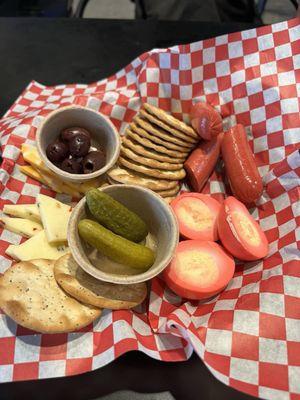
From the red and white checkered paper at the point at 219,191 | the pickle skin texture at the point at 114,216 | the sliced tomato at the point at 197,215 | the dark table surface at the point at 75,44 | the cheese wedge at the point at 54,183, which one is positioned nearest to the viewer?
the red and white checkered paper at the point at 219,191

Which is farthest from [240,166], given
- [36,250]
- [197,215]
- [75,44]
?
[75,44]

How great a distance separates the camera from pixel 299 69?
1660 millimetres

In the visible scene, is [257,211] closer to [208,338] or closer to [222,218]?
[222,218]

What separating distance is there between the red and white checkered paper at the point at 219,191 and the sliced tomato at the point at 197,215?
18 centimetres

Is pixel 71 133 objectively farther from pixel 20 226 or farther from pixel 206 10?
pixel 206 10

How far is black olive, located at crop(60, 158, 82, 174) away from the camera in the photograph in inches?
63.4

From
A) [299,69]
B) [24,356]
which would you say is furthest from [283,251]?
[24,356]

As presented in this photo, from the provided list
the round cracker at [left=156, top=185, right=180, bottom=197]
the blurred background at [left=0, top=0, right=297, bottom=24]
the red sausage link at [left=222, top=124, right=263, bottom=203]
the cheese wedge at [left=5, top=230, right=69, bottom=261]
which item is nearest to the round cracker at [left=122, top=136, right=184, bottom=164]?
the round cracker at [left=156, top=185, right=180, bottom=197]

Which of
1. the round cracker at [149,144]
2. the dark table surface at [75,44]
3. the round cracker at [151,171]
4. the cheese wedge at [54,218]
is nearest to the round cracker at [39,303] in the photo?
the cheese wedge at [54,218]

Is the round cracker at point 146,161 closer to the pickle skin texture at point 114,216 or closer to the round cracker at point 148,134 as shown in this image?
the round cracker at point 148,134

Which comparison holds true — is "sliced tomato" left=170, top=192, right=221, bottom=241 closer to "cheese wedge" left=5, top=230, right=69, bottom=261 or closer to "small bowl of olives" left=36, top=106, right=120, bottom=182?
"small bowl of olives" left=36, top=106, right=120, bottom=182

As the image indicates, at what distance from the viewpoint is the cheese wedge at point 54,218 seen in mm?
1438

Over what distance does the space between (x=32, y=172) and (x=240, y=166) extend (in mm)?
853

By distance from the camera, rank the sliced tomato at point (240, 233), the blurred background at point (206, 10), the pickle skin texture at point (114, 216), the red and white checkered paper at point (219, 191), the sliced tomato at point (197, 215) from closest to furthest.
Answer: the red and white checkered paper at point (219, 191) < the pickle skin texture at point (114, 216) < the sliced tomato at point (240, 233) < the sliced tomato at point (197, 215) < the blurred background at point (206, 10)
